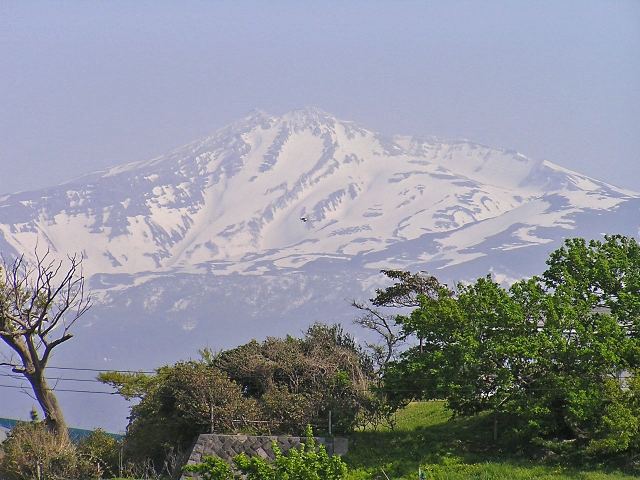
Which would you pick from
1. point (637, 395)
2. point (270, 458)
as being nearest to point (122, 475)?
point (270, 458)

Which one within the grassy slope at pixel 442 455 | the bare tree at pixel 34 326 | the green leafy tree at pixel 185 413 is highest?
the bare tree at pixel 34 326

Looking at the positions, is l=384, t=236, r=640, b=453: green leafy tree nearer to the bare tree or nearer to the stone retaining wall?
the stone retaining wall

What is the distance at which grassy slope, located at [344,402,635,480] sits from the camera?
31672mm

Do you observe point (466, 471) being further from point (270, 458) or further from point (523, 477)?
point (270, 458)

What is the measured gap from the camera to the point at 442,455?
3456cm

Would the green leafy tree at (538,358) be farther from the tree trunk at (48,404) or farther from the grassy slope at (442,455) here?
the tree trunk at (48,404)

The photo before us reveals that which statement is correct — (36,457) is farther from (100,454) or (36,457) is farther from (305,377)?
(305,377)

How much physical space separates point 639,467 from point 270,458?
1402cm

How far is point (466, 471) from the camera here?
32312mm

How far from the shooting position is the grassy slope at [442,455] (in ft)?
104

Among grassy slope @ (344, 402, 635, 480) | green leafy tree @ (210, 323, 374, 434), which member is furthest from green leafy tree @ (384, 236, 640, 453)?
green leafy tree @ (210, 323, 374, 434)

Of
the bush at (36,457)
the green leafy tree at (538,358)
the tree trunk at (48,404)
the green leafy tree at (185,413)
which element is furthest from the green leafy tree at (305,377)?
the bush at (36,457)

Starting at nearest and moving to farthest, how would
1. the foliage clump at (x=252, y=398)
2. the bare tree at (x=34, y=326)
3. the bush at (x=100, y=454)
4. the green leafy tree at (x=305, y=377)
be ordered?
1. the bare tree at (x=34, y=326)
2. the bush at (x=100, y=454)
3. the foliage clump at (x=252, y=398)
4. the green leafy tree at (x=305, y=377)

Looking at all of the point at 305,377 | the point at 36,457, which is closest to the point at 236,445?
the point at 305,377
